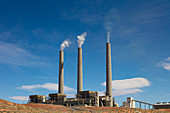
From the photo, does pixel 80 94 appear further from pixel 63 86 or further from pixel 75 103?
pixel 63 86

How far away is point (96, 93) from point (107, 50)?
1617 cm

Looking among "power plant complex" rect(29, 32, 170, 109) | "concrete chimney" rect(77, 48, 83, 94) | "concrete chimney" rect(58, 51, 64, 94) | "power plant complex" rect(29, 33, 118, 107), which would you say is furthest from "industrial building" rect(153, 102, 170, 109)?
"concrete chimney" rect(58, 51, 64, 94)

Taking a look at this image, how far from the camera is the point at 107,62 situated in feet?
274

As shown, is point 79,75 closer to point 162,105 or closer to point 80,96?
point 80,96

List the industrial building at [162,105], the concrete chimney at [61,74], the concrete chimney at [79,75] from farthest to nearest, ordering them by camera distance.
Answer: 1. the concrete chimney at [61,74]
2. the concrete chimney at [79,75]
3. the industrial building at [162,105]

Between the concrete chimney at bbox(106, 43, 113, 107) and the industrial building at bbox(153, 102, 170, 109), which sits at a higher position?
the concrete chimney at bbox(106, 43, 113, 107)

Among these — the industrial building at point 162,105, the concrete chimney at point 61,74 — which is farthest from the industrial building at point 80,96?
the industrial building at point 162,105

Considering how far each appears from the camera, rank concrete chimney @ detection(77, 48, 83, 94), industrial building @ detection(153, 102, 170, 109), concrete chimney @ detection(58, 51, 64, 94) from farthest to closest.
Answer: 1. concrete chimney @ detection(58, 51, 64, 94)
2. concrete chimney @ detection(77, 48, 83, 94)
3. industrial building @ detection(153, 102, 170, 109)

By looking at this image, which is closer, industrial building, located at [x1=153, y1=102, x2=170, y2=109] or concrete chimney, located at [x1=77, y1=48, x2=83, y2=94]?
industrial building, located at [x1=153, y1=102, x2=170, y2=109]

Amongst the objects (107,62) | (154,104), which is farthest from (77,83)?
(154,104)

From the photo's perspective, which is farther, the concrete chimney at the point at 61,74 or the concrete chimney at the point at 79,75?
the concrete chimney at the point at 61,74

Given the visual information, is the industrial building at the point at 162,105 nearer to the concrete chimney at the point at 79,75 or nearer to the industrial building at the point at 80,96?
the industrial building at the point at 80,96

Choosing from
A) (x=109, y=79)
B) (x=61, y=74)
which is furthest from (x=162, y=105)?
(x=61, y=74)

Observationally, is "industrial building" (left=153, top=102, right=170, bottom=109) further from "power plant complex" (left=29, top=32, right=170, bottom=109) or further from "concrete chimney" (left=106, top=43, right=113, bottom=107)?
"concrete chimney" (left=106, top=43, right=113, bottom=107)
